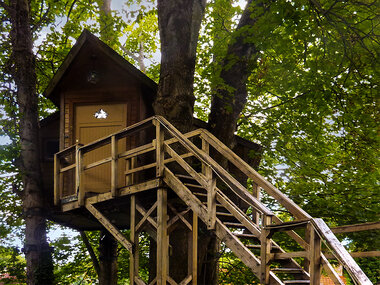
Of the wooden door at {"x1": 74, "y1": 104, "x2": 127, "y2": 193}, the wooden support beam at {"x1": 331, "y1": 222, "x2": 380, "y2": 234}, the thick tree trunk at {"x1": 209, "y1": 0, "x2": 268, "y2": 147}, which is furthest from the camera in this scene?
the wooden door at {"x1": 74, "y1": 104, "x2": 127, "y2": 193}

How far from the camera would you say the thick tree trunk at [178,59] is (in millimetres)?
9133

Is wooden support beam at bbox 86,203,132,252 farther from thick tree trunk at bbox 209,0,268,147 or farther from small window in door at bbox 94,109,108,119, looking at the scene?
thick tree trunk at bbox 209,0,268,147

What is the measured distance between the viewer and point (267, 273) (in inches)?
215

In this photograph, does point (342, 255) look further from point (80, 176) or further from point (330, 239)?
point (80, 176)

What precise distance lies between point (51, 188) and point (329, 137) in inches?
341

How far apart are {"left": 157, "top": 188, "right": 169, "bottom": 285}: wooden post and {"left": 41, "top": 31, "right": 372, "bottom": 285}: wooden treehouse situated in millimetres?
17

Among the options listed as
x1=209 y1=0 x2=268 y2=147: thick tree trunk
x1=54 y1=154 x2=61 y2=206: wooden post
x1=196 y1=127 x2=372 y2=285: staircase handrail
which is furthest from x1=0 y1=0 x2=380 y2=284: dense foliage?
x1=196 y1=127 x2=372 y2=285: staircase handrail

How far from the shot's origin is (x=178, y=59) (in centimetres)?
941

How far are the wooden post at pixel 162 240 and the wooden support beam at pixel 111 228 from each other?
82cm

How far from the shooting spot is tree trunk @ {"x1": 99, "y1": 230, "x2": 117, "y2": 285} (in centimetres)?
1336

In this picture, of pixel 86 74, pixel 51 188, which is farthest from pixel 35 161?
pixel 86 74

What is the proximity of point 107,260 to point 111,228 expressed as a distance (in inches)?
208

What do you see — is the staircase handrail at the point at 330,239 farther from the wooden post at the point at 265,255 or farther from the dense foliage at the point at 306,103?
the dense foliage at the point at 306,103

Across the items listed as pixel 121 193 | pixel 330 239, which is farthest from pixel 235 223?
pixel 330 239
